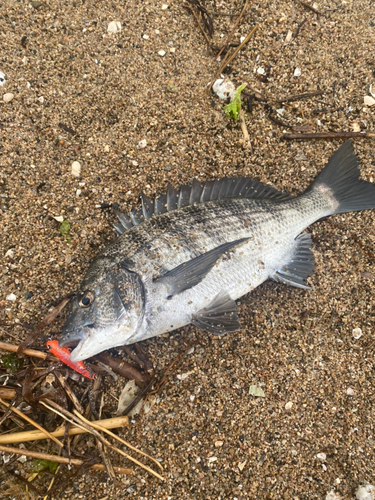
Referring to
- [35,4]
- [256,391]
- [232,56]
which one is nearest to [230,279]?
[256,391]

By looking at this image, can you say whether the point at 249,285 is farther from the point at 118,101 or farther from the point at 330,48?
the point at 330,48

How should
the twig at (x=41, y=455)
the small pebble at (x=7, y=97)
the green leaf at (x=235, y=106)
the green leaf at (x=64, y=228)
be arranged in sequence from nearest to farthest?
the twig at (x=41, y=455), the green leaf at (x=64, y=228), the small pebble at (x=7, y=97), the green leaf at (x=235, y=106)

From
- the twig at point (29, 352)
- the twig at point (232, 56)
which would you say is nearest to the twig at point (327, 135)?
the twig at point (232, 56)

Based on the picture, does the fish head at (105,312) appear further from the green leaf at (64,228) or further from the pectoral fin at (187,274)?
the green leaf at (64,228)

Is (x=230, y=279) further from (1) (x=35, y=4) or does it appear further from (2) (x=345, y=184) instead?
(1) (x=35, y=4)

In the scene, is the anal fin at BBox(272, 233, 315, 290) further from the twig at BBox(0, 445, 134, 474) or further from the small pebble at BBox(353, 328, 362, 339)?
the twig at BBox(0, 445, 134, 474)
